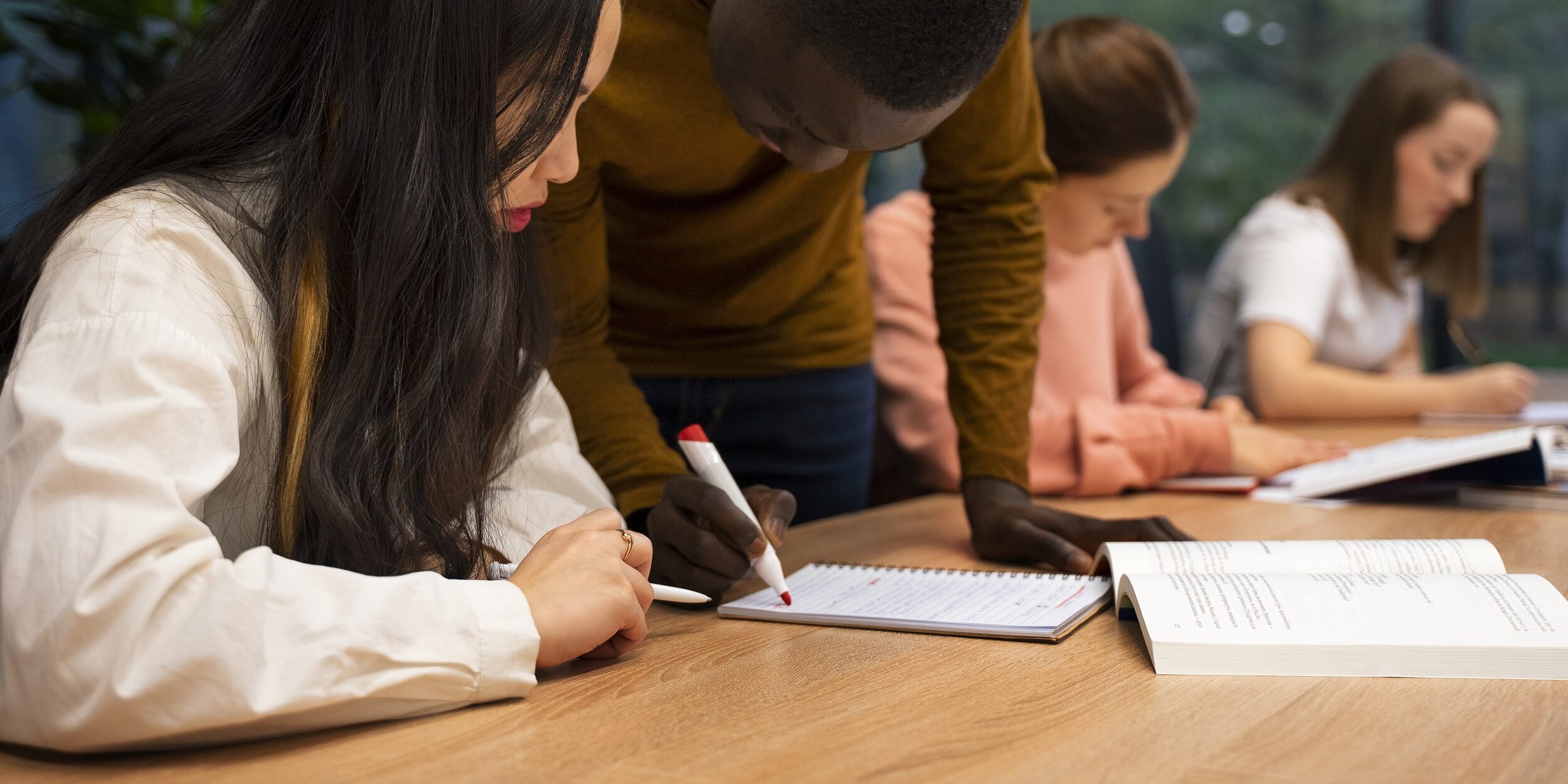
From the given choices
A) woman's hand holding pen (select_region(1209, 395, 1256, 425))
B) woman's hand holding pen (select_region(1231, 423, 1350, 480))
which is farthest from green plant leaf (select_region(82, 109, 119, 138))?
woman's hand holding pen (select_region(1209, 395, 1256, 425))

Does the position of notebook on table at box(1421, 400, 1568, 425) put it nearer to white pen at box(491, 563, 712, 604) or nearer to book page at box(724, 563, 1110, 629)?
book page at box(724, 563, 1110, 629)

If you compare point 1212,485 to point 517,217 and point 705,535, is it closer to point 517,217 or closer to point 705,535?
point 705,535

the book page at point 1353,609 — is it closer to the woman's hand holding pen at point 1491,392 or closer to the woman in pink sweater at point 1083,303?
the woman in pink sweater at point 1083,303

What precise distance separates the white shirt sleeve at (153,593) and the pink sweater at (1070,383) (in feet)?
2.99

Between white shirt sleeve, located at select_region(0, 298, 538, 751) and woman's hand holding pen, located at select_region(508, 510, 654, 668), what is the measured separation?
0.07 meters

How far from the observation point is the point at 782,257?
1.43 meters

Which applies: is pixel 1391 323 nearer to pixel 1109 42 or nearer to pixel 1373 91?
pixel 1373 91

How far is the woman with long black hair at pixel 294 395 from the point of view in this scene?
0.63 m

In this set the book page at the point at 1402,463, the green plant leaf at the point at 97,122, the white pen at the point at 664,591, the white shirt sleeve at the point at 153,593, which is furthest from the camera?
the green plant leaf at the point at 97,122

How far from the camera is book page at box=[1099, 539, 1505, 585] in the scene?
3.40ft

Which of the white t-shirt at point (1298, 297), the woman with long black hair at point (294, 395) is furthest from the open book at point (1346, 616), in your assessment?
the white t-shirt at point (1298, 297)

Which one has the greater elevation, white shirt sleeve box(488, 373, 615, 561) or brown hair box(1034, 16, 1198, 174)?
brown hair box(1034, 16, 1198, 174)

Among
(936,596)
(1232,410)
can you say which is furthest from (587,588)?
(1232,410)

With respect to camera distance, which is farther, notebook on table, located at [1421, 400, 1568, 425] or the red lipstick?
notebook on table, located at [1421, 400, 1568, 425]
